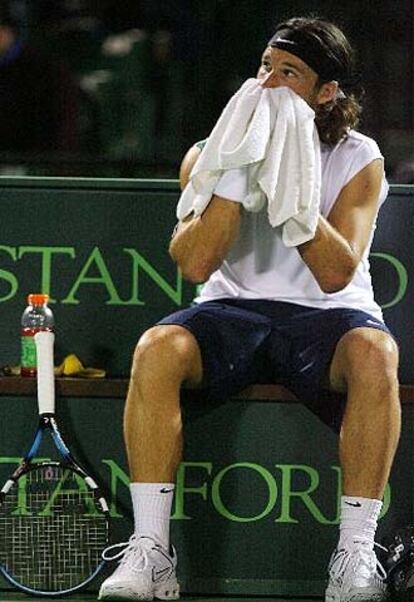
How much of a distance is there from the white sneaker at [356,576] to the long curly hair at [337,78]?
1.00m

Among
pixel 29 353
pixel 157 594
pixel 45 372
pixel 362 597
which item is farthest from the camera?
pixel 29 353

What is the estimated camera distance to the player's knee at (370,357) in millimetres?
3664

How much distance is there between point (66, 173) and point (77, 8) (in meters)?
0.71

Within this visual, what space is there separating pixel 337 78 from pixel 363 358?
73 cm

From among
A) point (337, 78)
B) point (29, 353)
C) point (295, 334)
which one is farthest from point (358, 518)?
point (337, 78)

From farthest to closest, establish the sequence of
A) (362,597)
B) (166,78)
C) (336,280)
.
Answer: (166,78), (336,280), (362,597)

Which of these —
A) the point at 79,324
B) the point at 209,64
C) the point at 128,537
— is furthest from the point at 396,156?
the point at 128,537

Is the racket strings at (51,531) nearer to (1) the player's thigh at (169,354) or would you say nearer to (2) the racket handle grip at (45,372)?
(2) the racket handle grip at (45,372)

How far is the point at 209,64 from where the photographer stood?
532 cm

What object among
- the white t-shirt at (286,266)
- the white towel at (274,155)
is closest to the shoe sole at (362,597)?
the white t-shirt at (286,266)

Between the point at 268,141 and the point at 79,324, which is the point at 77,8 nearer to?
the point at 79,324

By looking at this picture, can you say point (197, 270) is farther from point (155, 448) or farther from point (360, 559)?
point (360, 559)

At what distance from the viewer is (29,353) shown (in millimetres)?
4098

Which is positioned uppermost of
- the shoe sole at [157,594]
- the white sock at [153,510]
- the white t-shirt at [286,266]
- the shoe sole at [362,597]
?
the white t-shirt at [286,266]
